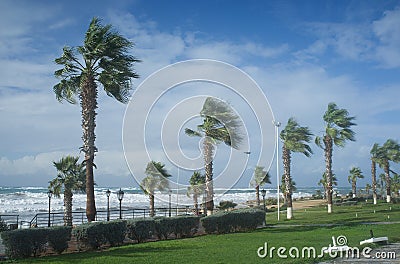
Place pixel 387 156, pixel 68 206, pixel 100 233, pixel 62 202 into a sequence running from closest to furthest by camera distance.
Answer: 1. pixel 100 233
2. pixel 68 206
3. pixel 387 156
4. pixel 62 202

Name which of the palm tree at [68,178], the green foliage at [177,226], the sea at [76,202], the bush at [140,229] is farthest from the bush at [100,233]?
the palm tree at [68,178]

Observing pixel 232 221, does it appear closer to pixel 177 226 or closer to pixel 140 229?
pixel 177 226

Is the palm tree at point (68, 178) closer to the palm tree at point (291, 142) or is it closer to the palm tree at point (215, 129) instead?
the palm tree at point (215, 129)

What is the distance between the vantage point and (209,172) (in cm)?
2683

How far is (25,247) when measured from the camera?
1452cm

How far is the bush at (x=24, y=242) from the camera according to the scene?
14172 millimetres

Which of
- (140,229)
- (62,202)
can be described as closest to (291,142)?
(140,229)

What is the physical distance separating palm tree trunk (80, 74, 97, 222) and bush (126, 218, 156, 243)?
5.59ft

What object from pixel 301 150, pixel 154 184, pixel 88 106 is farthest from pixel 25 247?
pixel 301 150

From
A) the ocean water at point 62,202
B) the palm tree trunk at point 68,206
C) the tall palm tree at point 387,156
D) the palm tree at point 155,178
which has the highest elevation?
the tall palm tree at point 387,156

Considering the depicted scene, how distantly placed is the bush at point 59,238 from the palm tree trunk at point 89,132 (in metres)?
2.64

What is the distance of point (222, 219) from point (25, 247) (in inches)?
455

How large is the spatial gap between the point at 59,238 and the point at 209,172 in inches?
503

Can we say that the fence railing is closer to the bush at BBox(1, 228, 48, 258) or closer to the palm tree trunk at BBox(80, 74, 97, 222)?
the palm tree trunk at BBox(80, 74, 97, 222)
